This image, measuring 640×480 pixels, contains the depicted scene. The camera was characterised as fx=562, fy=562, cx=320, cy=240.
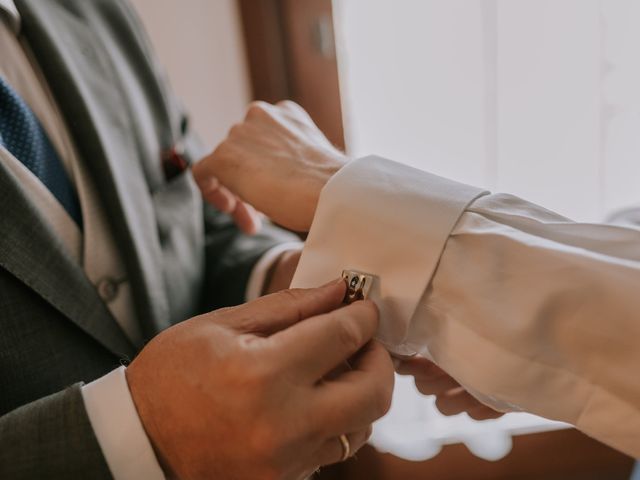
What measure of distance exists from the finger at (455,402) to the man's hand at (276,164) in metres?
0.22

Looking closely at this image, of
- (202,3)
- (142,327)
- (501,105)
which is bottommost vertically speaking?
(142,327)

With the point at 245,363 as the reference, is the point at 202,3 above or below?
above

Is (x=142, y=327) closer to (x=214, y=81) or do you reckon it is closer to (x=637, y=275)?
(x=637, y=275)

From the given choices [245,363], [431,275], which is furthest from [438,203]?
[245,363]

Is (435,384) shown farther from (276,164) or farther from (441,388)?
(276,164)

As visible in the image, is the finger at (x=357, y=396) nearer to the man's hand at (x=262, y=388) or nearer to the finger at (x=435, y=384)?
the man's hand at (x=262, y=388)

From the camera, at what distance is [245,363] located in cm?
33

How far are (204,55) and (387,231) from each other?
757 millimetres

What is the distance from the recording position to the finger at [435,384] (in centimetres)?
55

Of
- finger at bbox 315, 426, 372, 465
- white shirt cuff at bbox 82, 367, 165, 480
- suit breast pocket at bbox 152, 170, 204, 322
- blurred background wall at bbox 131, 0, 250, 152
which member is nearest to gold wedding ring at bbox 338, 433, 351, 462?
finger at bbox 315, 426, 372, 465

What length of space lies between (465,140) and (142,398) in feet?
2.45

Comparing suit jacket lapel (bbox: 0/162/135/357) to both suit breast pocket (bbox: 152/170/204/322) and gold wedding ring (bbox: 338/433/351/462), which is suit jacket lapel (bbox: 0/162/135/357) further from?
gold wedding ring (bbox: 338/433/351/462)

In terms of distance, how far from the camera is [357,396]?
13.7 inches

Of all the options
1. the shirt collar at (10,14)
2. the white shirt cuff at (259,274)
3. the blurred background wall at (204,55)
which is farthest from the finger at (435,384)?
the blurred background wall at (204,55)
